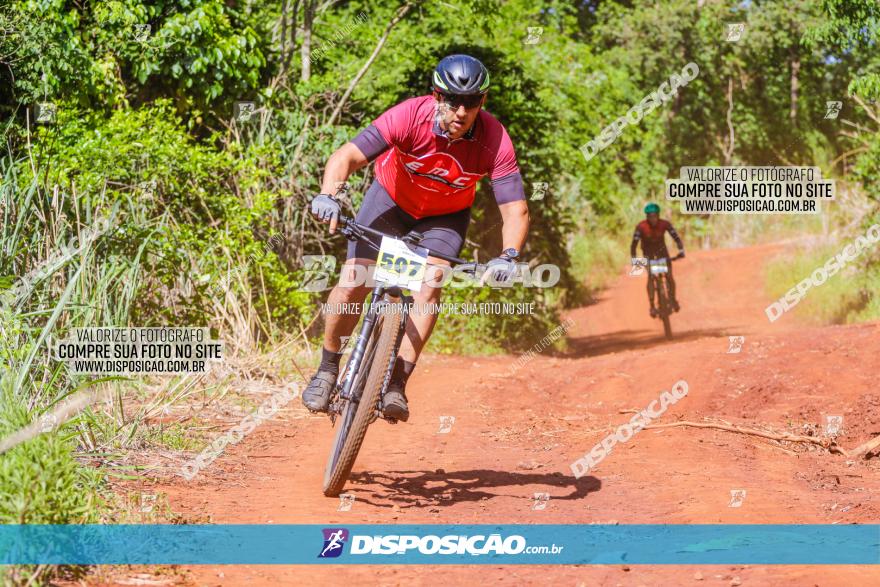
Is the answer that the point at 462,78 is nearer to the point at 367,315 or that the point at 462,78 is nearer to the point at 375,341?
the point at 367,315

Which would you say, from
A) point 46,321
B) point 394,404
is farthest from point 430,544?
point 46,321

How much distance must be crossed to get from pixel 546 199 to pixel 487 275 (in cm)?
1075

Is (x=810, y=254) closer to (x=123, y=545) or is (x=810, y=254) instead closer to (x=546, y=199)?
(x=546, y=199)

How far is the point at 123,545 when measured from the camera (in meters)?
4.48

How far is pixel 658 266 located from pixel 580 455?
853cm

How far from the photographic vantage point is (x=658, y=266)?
51.0ft

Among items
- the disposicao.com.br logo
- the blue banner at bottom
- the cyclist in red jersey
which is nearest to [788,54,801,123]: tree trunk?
the cyclist in red jersey

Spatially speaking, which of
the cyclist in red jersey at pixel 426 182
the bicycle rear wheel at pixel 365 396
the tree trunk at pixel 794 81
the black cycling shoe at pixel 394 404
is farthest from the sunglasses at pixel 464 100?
the tree trunk at pixel 794 81

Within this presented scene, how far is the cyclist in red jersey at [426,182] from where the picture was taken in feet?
18.9

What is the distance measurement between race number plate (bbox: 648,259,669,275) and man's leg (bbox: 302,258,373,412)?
32.6 feet

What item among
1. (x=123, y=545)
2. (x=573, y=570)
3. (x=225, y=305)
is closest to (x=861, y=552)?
(x=573, y=570)

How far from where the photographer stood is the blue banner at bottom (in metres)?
4.58

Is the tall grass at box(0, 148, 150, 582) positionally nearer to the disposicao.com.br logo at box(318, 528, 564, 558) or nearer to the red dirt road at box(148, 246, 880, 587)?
the red dirt road at box(148, 246, 880, 587)

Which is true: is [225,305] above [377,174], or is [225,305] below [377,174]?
below
